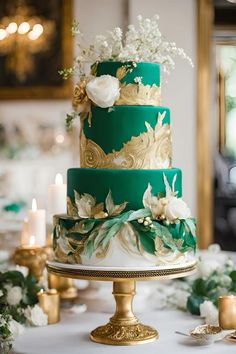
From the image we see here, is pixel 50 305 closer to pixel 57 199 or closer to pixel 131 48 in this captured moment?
pixel 57 199

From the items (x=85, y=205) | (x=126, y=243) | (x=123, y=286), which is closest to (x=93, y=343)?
(x=123, y=286)

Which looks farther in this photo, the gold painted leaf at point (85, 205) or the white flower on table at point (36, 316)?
the white flower on table at point (36, 316)

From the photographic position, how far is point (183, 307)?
384 centimetres

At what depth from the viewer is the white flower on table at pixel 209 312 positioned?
3.53 meters

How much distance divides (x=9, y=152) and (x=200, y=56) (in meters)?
2.42

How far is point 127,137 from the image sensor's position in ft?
10.5

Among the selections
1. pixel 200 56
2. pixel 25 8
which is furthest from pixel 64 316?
pixel 25 8

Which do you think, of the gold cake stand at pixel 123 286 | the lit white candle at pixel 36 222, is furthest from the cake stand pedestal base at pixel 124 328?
the lit white candle at pixel 36 222

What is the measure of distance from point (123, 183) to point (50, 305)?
0.81 m

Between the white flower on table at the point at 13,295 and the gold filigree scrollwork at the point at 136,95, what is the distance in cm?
106

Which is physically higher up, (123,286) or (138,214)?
(138,214)

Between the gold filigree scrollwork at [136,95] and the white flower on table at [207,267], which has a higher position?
the gold filigree scrollwork at [136,95]

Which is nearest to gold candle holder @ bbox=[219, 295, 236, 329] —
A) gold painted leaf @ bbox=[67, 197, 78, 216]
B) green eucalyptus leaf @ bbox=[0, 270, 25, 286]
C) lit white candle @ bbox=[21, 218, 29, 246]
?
gold painted leaf @ bbox=[67, 197, 78, 216]

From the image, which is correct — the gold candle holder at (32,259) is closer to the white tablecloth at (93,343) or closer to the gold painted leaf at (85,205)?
the white tablecloth at (93,343)
